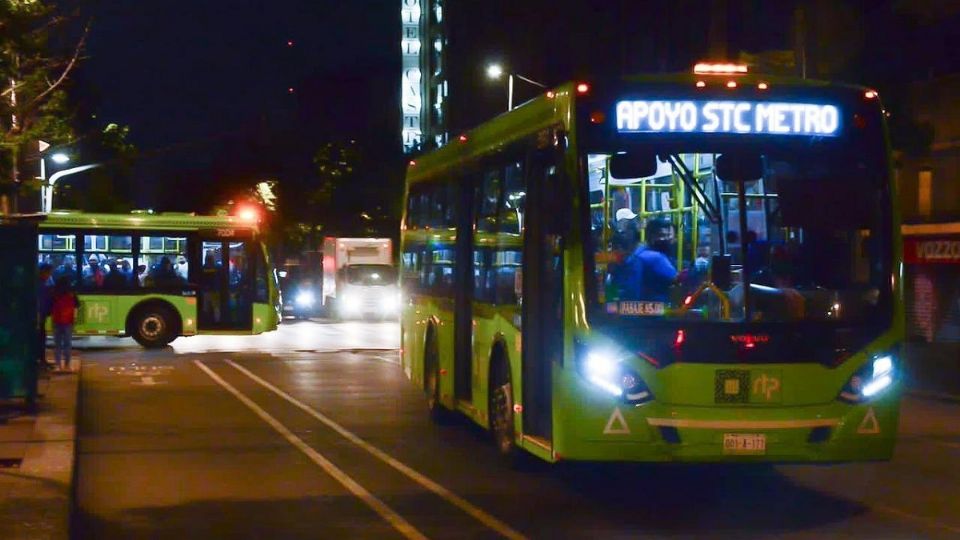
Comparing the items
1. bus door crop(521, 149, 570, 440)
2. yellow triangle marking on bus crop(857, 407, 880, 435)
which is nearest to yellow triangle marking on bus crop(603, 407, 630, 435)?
bus door crop(521, 149, 570, 440)

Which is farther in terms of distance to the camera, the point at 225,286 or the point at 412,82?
the point at 412,82

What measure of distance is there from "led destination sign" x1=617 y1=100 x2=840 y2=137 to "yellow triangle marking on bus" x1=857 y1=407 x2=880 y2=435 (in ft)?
6.80

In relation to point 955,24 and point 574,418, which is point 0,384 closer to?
point 574,418

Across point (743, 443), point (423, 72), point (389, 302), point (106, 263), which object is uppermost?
point (423, 72)

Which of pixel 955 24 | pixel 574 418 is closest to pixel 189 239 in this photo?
pixel 955 24

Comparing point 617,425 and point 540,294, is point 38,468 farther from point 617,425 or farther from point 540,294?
point 617,425

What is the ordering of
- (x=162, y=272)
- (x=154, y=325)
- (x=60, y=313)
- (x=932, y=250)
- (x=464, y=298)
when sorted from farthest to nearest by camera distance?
(x=932, y=250) → (x=162, y=272) → (x=154, y=325) → (x=60, y=313) → (x=464, y=298)

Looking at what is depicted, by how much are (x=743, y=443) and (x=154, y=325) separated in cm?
2465

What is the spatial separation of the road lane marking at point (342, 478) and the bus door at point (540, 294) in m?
1.43

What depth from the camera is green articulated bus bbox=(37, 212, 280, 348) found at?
33.5 meters

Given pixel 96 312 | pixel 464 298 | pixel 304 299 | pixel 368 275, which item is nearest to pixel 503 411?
pixel 464 298

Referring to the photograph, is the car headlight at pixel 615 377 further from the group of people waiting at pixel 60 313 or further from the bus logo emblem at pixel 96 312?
the bus logo emblem at pixel 96 312

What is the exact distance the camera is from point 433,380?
1719cm

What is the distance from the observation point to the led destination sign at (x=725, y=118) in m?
11.2
